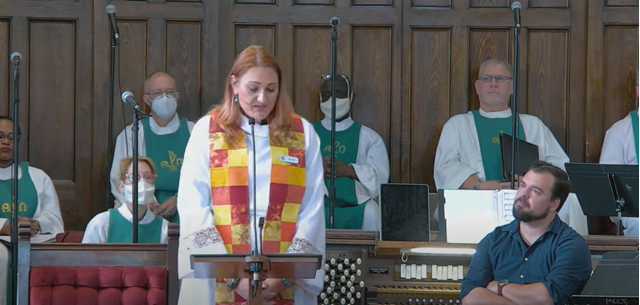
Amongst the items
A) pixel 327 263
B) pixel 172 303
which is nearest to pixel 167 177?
pixel 327 263

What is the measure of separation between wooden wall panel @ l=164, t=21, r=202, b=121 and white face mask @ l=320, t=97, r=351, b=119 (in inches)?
37.4

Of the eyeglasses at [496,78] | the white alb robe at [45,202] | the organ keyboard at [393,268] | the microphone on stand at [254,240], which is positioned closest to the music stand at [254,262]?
the microphone on stand at [254,240]

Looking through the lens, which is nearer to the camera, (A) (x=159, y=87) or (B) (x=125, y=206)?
(B) (x=125, y=206)

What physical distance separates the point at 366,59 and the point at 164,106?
1.62m

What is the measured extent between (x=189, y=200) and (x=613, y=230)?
4.48 m

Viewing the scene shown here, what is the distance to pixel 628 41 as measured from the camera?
375 inches

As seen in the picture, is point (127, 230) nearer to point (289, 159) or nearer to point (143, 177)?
point (143, 177)

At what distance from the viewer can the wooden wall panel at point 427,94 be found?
9.52 metres

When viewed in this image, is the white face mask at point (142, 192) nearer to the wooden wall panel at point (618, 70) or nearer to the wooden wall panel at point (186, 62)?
the wooden wall panel at point (186, 62)

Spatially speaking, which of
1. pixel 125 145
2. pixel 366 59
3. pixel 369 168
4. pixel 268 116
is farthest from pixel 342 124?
pixel 268 116

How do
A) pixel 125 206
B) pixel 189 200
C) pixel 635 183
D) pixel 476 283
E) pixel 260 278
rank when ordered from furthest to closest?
pixel 125 206
pixel 635 183
pixel 476 283
pixel 189 200
pixel 260 278

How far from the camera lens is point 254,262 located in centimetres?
492

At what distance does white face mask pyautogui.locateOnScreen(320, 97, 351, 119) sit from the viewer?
9.19 metres

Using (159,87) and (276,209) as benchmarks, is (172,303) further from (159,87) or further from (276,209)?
(159,87)
